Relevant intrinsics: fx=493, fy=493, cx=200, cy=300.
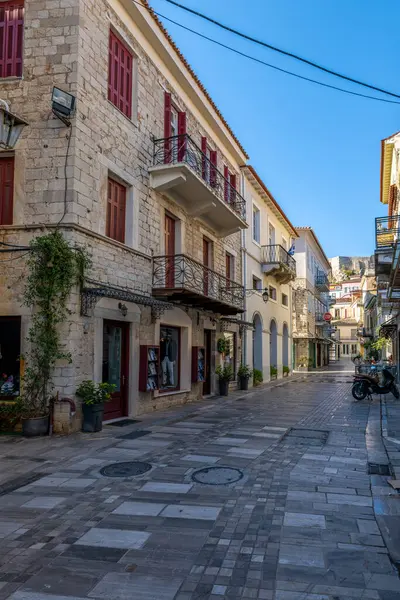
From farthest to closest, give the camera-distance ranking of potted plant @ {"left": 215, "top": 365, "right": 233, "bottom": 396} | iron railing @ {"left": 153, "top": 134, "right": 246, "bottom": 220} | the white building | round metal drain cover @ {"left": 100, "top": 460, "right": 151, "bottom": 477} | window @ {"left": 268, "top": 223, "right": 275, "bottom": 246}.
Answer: window @ {"left": 268, "top": 223, "right": 275, "bottom": 246} < the white building < potted plant @ {"left": 215, "top": 365, "right": 233, "bottom": 396} < iron railing @ {"left": 153, "top": 134, "right": 246, "bottom": 220} < round metal drain cover @ {"left": 100, "top": 460, "right": 151, "bottom": 477}

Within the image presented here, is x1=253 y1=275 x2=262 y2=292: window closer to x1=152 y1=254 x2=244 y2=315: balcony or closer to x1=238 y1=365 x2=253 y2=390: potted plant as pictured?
x1=238 y1=365 x2=253 y2=390: potted plant

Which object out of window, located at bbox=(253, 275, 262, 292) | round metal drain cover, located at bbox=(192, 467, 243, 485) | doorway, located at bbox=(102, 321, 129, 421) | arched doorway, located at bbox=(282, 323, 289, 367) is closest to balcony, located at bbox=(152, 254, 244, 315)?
doorway, located at bbox=(102, 321, 129, 421)

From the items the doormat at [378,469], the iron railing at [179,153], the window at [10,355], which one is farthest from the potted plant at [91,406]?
the iron railing at [179,153]

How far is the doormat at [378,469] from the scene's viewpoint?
6508 mm

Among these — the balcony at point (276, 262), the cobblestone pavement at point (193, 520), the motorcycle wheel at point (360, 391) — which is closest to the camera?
the cobblestone pavement at point (193, 520)

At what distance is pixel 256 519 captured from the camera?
463 cm

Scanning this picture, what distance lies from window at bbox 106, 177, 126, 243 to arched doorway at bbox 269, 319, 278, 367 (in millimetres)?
15970

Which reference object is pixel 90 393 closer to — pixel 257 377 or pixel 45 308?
pixel 45 308

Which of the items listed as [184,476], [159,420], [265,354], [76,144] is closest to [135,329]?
[159,420]

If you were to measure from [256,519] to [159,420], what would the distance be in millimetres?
6348

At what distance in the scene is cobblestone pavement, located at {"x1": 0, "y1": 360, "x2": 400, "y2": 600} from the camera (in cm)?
336

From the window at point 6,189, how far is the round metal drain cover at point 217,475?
20.2 ft

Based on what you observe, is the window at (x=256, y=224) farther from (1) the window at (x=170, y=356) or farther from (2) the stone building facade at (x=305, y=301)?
(2) the stone building facade at (x=305, y=301)

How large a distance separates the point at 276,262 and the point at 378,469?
56.9 ft
